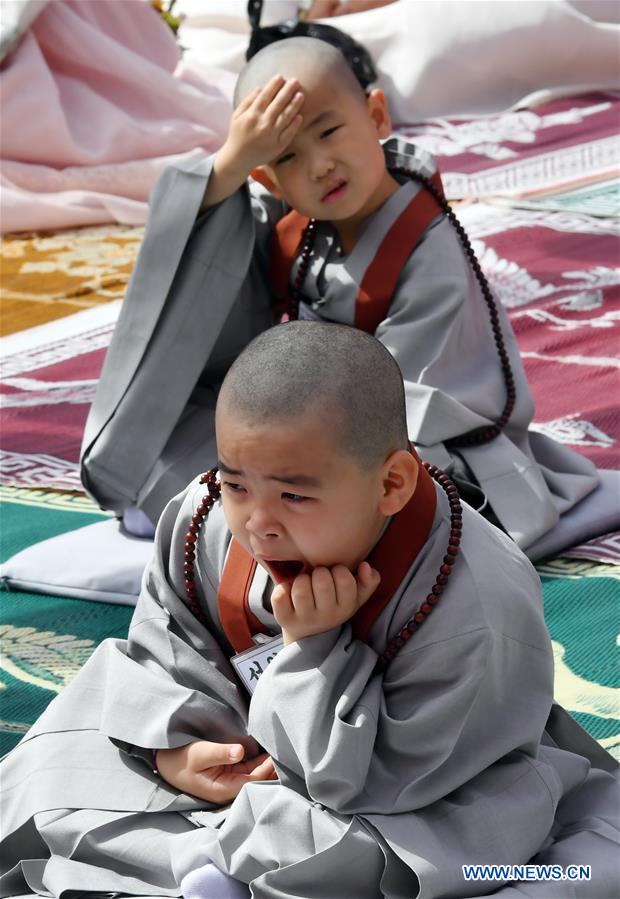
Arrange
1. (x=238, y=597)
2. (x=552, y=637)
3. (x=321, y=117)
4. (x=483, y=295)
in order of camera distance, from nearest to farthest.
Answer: (x=238, y=597) → (x=552, y=637) → (x=321, y=117) → (x=483, y=295)

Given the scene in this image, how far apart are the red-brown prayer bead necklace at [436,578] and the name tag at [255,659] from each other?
102mm

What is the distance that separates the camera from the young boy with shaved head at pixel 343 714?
1.23m

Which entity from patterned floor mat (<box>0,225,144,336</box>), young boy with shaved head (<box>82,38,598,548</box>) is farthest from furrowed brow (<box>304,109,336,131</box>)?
patterned floor mat (<box>0,225,144,336</box>)

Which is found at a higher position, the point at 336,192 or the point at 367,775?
the point at 336,192

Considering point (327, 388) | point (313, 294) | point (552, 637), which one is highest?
point (327, 388)

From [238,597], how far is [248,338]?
1.00 m

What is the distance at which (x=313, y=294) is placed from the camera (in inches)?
87.8

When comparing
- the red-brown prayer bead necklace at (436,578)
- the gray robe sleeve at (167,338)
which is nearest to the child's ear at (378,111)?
the gray robe sleeve at (167,338)

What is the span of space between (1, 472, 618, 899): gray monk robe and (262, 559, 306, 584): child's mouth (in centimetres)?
7

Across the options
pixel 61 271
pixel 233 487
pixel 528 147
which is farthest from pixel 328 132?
A: pixel 528 147

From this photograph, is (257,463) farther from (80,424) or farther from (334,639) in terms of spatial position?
(80,424)

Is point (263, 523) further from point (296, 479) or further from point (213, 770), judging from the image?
point (213, 770)

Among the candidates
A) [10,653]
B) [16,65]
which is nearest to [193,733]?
[10,653]

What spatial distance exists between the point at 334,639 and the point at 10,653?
33.6 inches
